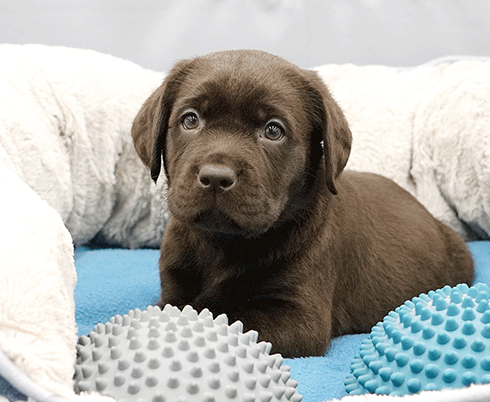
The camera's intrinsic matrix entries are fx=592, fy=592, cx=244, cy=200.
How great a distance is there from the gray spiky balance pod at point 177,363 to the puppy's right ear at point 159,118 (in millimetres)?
945

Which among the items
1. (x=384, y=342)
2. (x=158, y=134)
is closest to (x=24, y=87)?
(x=158, y=134)

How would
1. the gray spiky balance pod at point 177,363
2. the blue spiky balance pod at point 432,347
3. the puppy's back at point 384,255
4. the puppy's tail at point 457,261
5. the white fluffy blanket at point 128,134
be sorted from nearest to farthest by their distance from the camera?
the gray spiky balance pod at point 177,363, the blue spiky balance pod at point 432,347, the puppy's back at point 384,255, the puppy's tail at point 457,261, the white fluffy blanket at point 128,134

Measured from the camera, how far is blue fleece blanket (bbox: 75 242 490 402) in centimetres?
161

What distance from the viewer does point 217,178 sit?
1686 millimetres

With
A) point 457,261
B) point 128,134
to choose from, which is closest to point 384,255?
point 457,261

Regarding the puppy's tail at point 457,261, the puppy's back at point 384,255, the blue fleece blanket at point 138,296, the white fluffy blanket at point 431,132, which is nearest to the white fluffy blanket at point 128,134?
the white fluffy blanket at point 431,132

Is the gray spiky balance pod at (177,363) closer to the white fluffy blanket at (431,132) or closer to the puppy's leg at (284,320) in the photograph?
the puppy's leg at (284,320)

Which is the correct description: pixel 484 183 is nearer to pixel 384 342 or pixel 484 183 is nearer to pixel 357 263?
pixel 357 263

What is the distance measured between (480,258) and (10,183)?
2384 millimetres

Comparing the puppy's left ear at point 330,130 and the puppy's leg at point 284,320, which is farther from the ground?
the puppy's left ear at point 330,130

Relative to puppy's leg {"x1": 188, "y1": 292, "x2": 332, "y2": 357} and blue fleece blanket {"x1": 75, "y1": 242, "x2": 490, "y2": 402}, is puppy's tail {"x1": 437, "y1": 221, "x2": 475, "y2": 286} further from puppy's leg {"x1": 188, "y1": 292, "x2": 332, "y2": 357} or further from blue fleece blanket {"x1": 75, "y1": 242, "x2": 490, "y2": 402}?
puppy's leg {"x1": 188, "y1": 292, "x2": 332, "y2": 357}

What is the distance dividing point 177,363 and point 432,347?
1.80 ft

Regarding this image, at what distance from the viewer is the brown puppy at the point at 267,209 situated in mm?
1802

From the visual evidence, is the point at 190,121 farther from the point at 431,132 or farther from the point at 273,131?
the point at 431,132
